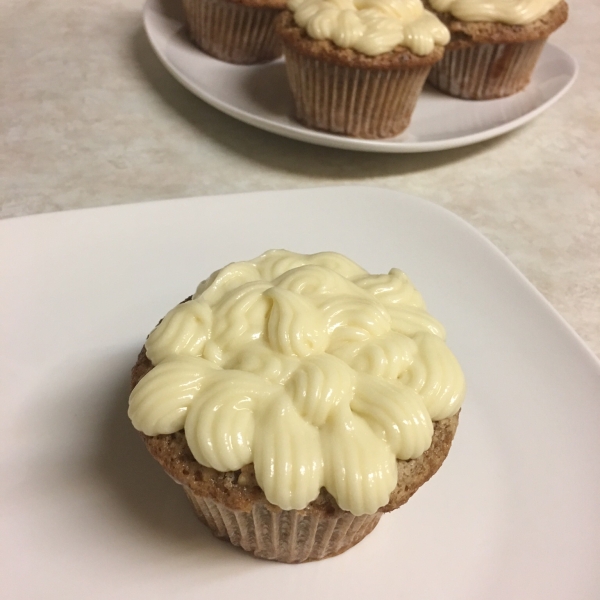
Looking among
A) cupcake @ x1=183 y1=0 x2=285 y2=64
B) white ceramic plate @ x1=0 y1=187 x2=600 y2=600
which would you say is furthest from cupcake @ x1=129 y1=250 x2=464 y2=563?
cupcake @ x1=183 y1=0 x2=285 y2=64

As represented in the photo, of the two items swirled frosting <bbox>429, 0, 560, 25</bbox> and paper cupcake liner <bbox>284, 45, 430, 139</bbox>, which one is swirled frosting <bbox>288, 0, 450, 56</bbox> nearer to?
paper cupcake liner <bbox>284, 45, 430, 139</bbox>

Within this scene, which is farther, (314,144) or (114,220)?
(314,144)

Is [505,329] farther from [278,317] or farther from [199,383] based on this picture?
[199,383]

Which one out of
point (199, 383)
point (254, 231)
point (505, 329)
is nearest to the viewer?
point (199, 383)

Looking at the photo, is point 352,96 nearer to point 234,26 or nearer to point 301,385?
point 234,26

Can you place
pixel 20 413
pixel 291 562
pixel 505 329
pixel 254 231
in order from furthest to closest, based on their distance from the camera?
pixel 254 231
pixel 505 329
pixel 20 413
pixel 291 562

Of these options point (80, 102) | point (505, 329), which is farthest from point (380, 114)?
point (80, 102)
